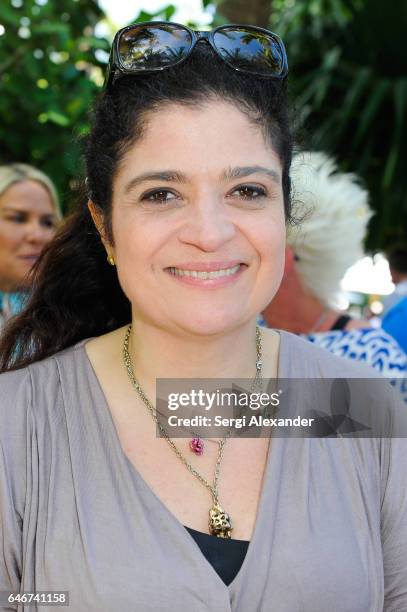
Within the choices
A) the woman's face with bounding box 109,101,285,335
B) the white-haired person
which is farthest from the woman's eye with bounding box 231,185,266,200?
the white-haired person

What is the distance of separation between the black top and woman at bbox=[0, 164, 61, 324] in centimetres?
278

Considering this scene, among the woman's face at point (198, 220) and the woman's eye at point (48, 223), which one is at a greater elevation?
the woman's eye at point (48, 223)

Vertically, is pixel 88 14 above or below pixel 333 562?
above

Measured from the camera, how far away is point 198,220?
1792mm

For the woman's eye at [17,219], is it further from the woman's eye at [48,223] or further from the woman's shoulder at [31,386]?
the woman's shoulder at [31,386]

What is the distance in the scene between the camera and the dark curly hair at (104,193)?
1.89 metres

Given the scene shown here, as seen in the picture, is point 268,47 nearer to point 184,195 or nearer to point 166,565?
point 184,195

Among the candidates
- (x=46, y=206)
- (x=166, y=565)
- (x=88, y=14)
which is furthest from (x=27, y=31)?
(x=166, y=565)

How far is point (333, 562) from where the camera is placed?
68.9 inches

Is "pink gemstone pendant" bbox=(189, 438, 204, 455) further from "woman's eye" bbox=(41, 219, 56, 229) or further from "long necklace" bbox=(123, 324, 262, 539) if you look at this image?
"woman's eye" bbox=(41, 219, 56, 229)

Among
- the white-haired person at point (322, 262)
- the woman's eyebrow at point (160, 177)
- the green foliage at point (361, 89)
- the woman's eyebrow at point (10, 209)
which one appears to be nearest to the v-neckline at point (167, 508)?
the woman's eyebrow at point (160, 177)

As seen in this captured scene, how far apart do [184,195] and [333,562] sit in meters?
0.86

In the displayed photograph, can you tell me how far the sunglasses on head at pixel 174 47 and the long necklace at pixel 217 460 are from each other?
2.22 ft

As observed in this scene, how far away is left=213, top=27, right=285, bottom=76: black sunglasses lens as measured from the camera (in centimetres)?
194
